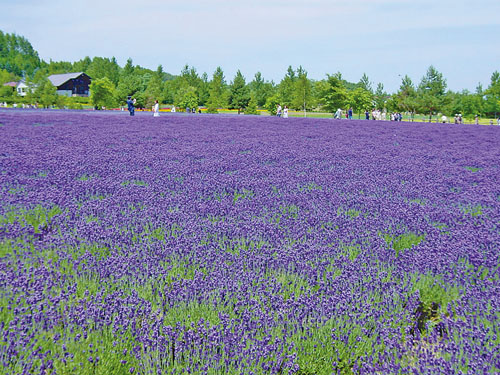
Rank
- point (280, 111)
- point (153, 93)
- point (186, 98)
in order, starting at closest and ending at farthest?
1. point (280, 111)
2. point (186, 98)
3. point (153, 93)

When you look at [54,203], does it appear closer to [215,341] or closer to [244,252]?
[244,252]

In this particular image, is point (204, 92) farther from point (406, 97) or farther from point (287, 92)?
point (406, 97)

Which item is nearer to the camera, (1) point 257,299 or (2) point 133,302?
(2) point 133,302

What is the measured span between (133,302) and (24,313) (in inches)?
28.6

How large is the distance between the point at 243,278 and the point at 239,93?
232ft

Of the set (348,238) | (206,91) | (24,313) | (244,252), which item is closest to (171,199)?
(244,252)

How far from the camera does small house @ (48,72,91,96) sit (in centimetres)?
10499

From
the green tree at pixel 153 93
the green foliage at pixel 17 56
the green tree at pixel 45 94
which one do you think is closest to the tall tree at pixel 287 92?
the green tree at pixel 153 93

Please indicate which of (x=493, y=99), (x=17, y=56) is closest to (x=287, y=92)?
(x=493, y=99)

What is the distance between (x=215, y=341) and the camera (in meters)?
2.46

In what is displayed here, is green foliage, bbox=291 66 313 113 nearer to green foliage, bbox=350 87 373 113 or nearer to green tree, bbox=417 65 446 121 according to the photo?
green foliage, bbox=350 87 373 113

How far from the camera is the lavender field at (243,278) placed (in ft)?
A: 7.95

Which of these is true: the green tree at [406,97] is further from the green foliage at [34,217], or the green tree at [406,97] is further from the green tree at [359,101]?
the green foliage at [34,217]

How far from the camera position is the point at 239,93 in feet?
235
